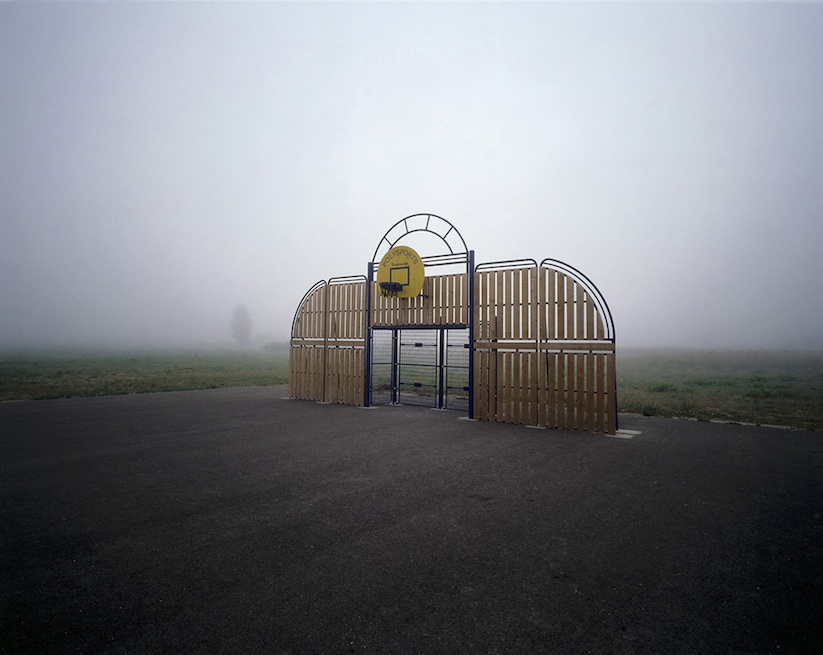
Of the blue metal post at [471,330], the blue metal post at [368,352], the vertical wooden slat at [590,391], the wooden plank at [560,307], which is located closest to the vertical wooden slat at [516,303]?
the wooden plank at [560,307]

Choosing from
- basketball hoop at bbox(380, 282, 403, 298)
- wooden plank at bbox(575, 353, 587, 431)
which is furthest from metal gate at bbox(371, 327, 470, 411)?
wooden plank at bbox(575, 353, 587, 431)

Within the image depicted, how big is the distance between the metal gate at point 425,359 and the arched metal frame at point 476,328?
0.36 metres

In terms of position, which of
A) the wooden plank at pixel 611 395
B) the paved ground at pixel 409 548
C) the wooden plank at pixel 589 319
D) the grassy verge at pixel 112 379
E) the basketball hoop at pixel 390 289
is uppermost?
the basketball hoop at pixel 390 289

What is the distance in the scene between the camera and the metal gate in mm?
12812

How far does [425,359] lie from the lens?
14.0m

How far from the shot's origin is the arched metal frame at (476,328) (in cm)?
1020

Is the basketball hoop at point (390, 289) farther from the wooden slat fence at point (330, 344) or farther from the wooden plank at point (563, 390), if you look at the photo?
the wooden plank at point (563, 390)

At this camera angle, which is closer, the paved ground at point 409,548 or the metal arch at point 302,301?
the paved ground at point 409,548

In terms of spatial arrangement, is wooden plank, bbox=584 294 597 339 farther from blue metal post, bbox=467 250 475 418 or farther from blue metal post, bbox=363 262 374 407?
blue metal post, bbox=363 262 374 407

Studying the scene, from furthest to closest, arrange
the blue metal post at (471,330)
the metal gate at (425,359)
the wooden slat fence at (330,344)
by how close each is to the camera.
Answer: the wooden slat fence at (330,344) < the metal gate at (425,359) < the blue metal post at (471,330)

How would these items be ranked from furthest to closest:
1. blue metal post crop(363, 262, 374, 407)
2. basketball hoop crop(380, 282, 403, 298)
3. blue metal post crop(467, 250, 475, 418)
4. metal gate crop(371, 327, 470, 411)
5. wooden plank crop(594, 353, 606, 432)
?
blue metal post crop(363, 262, 374, 407), basketball hoop crop(380, 282, 403, 298), metal gate crop(371, 327, 470, 411), blue metal post crop(467, 250, 475, 418), wooden plank crop(594, 353, 606, 432)

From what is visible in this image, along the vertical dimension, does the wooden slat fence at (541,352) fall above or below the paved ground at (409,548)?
above

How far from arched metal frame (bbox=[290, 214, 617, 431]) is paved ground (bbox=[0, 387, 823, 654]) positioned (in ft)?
8.68

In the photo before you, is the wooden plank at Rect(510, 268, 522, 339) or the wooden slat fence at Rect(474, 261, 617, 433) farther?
the wooden plank at Rect(510, 268, 522, 339)
